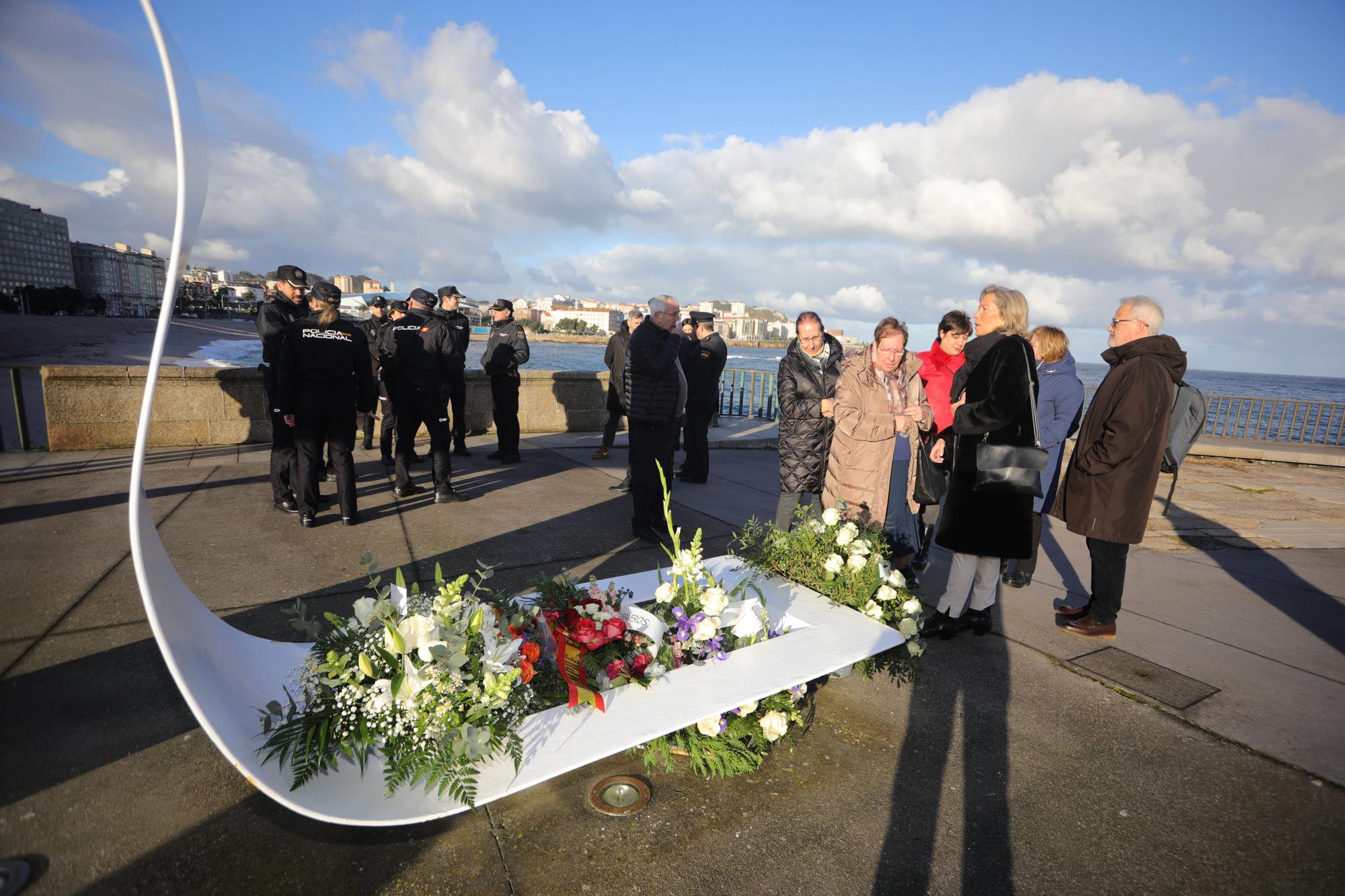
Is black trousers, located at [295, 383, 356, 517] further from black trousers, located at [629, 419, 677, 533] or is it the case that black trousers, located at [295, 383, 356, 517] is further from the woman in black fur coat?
the woman in black fur coat

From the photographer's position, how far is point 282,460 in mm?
5762

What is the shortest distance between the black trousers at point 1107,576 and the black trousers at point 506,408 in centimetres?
635

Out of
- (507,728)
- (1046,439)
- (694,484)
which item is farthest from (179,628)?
(694,484)

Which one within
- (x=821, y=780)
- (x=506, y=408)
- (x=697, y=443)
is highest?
(x=506, y=408)

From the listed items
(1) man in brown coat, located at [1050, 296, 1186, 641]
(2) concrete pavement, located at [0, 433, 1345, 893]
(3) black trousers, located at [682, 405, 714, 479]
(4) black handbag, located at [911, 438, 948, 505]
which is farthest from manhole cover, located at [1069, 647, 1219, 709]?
(3) black trousers, located at [682, 405, 714, 479]

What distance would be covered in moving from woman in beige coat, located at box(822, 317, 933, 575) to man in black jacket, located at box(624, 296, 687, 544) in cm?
147

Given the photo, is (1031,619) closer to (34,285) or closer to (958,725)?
(958,725)

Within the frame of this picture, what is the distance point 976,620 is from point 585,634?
2.69m

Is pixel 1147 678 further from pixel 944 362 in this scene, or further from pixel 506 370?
pixel 506 370

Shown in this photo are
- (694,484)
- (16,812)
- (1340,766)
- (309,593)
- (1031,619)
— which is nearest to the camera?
(16,812)

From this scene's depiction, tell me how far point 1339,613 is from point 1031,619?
8.25 ft

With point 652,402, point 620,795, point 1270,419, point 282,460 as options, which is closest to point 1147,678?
point 620,795

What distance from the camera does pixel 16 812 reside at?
217 cm

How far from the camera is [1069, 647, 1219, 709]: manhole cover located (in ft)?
11.1
